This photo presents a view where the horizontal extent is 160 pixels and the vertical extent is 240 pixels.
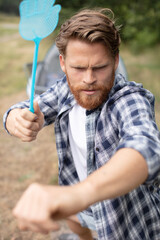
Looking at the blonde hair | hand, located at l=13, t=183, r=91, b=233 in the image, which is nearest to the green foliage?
the blonde hair

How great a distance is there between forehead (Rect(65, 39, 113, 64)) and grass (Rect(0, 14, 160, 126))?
7.52ft

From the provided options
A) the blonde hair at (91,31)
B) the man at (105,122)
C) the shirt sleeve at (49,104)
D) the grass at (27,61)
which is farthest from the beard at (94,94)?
the grass at (27,61)

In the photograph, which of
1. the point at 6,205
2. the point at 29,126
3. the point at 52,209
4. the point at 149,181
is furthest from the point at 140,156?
the point at 6,205

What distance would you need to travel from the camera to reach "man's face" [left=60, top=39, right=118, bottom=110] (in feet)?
3.51

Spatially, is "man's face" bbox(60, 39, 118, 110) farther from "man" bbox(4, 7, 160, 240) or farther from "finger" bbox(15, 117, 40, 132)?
"finger" bbox(15, 117, 40, 132)

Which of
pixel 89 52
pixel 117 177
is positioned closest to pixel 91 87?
pixel 89 52

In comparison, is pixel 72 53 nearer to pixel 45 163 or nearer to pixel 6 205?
pixel 6 205

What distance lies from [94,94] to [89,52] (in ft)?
0.57

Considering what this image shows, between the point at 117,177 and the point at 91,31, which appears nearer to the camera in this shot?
the point at 117,177

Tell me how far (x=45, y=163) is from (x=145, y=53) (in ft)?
19.5

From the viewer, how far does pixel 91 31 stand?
107 centimetres

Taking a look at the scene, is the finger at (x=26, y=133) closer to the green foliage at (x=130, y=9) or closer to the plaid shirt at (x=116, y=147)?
the plaid shirt at (x=116, y=147)

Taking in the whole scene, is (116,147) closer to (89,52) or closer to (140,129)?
(140,129)

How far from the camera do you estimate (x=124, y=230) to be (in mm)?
1196
